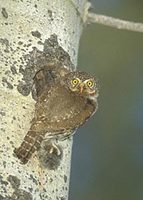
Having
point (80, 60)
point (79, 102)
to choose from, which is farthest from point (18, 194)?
point (80, 60)

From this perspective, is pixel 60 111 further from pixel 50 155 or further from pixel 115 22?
pixel 115 22

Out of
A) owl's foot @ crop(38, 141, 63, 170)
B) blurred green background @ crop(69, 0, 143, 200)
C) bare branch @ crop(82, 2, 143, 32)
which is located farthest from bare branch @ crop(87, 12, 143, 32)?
blurred green background @ crop(69, 0, 143, 200)

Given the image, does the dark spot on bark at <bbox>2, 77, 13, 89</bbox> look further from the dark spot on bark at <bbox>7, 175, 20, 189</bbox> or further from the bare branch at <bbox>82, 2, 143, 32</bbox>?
the bare branch at <bbox>82, 2, 143, 32</bbox>

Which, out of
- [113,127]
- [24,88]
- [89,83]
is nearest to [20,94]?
[24,88]

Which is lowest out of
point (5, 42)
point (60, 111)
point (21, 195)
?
point (21, 195)

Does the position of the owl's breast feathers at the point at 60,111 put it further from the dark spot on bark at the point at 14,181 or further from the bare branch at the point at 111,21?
the bare branch at the point at 111,21

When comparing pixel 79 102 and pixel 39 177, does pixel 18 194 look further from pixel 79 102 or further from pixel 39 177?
pixel 79 102
